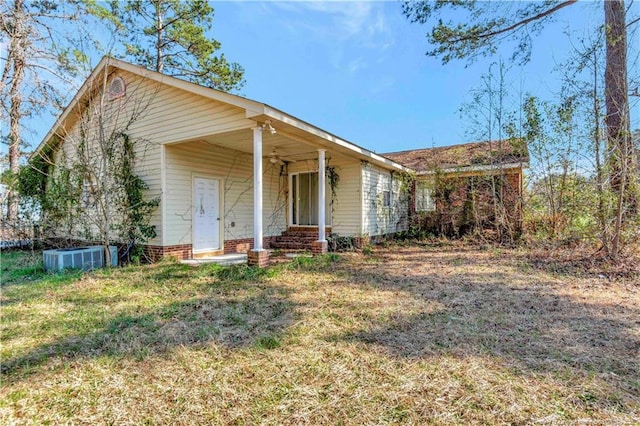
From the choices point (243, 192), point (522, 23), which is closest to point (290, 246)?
point (243, 192)

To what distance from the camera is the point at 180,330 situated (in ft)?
11.2

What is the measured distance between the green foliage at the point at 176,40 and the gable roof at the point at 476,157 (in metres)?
9.95

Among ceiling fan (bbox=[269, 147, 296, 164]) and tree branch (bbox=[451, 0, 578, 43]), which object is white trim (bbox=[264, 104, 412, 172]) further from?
tree branch (bbox=[451, 0, 578, 43])

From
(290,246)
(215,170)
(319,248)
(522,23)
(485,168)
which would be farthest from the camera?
(485,168)

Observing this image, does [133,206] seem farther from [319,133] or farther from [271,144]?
[319,133]

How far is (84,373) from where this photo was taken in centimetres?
252

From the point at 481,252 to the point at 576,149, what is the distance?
345cm

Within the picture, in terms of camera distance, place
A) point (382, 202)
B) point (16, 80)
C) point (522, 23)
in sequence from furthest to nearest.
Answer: point (382, 202), point (16, 80), point (522, 23)

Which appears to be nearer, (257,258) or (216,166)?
(257,258)

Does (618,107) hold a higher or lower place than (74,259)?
higher

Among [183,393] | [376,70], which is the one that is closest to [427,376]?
[183,393]

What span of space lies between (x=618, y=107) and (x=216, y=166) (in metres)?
9.52

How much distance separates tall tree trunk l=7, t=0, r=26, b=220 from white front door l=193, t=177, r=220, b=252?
5875 millimetres

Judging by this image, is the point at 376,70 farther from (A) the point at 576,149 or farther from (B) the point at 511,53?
(A) the point at 576,149
